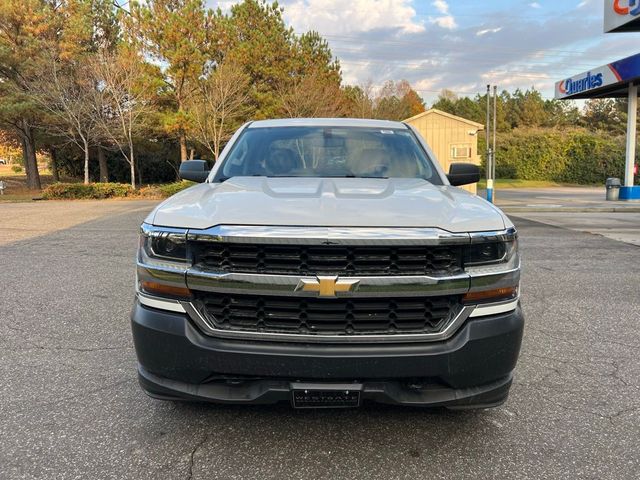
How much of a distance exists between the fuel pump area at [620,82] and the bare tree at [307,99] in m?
13.8

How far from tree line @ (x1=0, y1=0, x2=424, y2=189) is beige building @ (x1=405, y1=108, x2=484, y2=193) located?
11.3 m

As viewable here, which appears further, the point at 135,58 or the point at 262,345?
the point at 135,58

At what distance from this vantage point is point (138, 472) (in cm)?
243

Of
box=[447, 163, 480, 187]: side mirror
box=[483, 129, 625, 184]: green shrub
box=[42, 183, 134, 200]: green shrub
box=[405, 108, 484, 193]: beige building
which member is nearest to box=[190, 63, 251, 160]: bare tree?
box=[42, 183, 134, 200]: green shrub

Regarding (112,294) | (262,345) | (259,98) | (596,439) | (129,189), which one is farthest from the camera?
(259,98)

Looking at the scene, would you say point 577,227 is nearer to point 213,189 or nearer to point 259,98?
point 213,189

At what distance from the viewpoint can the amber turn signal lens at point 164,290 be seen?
2.36m

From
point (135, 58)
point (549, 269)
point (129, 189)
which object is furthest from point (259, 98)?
point (549, 269)

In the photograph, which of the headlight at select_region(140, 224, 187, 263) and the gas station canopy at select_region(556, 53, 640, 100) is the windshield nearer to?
the headlight at select_region(140, 224, 187, 263)

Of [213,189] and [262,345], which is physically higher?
[213,189]

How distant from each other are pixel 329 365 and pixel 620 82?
21.6 m

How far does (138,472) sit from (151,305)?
0.81 m

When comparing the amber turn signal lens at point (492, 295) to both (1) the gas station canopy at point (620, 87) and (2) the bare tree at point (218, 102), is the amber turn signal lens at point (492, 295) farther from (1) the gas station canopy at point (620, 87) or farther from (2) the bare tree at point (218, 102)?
(2) the bare tree at point (218, 102)

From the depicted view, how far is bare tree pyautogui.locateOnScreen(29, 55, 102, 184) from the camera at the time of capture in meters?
25.4
